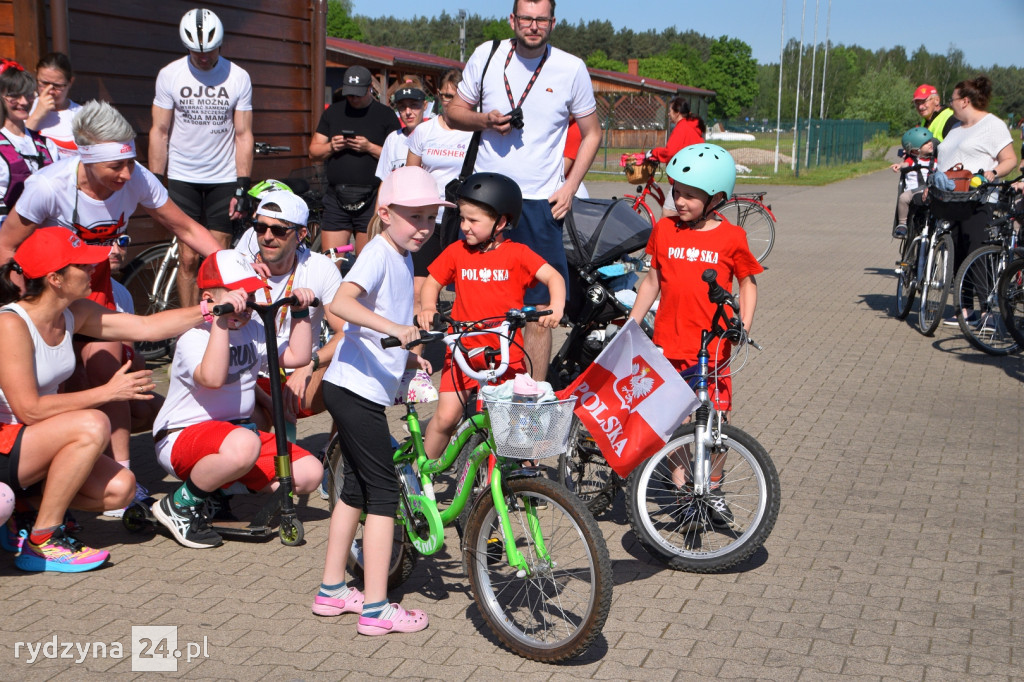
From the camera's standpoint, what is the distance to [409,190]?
13.5 feet

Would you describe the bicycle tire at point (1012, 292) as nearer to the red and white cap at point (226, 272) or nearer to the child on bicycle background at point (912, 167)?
the child on bicycle background at point (912, 167)

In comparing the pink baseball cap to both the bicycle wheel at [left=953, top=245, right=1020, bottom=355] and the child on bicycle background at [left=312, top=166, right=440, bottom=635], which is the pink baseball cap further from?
the bicycle wheel at [left=953, top=245, right=1020, bottom=355]

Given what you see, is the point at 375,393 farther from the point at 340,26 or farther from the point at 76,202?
the point at 340,26

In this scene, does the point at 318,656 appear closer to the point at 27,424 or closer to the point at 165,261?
the point at 27,424

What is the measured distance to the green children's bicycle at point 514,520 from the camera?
3727 mm

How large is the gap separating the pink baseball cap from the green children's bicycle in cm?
52

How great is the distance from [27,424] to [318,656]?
1.79 metres

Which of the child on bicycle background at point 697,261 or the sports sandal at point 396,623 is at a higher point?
the child on bicycle background at point 697,261

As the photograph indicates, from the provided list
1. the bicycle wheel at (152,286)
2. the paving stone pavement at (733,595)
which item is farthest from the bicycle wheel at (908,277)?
the bicycle wheel at (152,286)

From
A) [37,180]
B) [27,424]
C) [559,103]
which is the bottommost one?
[27,424]

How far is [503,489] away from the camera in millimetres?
3941

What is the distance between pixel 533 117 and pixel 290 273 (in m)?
1.76

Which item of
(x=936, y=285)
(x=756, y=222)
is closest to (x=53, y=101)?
(x=936, y=285)

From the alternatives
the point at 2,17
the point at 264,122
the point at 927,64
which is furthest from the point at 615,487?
the point at 927,64
